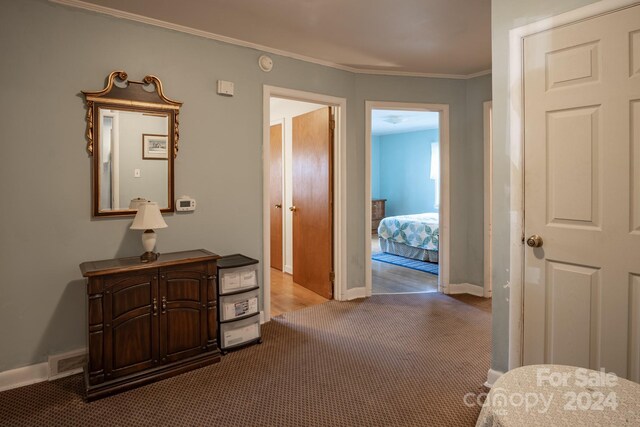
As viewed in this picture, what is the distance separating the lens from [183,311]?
2.54m

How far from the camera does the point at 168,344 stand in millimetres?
2480

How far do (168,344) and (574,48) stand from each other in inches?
110

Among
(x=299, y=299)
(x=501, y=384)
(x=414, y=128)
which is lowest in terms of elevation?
(x=299, y=299)

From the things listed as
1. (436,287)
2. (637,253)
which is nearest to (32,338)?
(637,253)

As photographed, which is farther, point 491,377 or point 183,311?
point 183,311

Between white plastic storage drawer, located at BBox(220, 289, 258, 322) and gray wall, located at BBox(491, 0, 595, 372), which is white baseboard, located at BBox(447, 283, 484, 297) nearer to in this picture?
gray wall, located at BBox(491, 0, 595, 372)

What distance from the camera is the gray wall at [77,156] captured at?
7.62 ft

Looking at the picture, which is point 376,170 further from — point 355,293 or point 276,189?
point 355,293

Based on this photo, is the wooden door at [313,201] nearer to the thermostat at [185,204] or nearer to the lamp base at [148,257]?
the thermostat at [185,204]

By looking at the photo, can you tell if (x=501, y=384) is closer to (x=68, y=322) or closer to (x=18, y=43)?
(x=68, y=322)

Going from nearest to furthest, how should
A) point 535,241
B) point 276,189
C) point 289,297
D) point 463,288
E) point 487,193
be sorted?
point 535,241
point 487,193
point 289,297
point 463,288
point 276,189

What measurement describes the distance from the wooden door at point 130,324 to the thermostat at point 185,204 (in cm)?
66

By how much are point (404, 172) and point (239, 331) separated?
7329 millimetres

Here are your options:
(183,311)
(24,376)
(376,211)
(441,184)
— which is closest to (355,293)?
(441,184)
